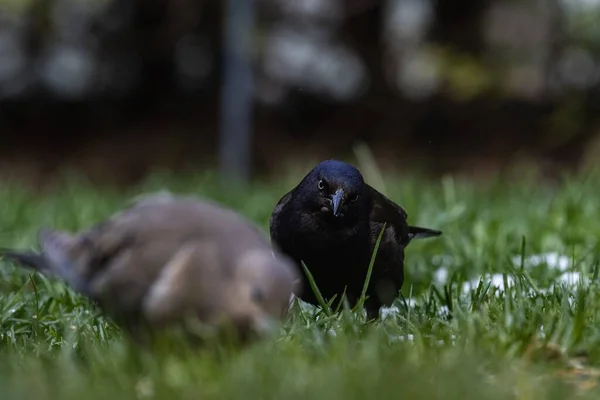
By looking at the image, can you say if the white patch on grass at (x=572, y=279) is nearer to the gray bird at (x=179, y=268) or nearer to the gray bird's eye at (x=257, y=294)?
the gray bird at (x=179, y=268)

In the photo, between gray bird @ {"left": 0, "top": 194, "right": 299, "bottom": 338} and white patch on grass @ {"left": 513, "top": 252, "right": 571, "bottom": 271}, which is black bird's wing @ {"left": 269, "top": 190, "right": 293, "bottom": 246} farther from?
white patch on grass @ {"left": 513, "top": 252, "right": 571, "bottom": 271}

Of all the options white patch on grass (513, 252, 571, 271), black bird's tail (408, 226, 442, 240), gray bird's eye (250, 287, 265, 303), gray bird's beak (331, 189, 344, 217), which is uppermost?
gray bird's beak (331, 189, 344, 217)

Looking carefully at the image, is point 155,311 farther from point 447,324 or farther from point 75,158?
point 75,158

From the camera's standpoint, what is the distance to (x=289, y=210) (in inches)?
140

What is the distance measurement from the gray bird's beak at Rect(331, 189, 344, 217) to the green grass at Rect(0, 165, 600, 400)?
0.33 m

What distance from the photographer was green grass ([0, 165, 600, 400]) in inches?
87.7

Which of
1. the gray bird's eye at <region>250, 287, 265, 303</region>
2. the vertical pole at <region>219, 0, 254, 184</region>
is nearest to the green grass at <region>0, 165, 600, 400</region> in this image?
the gray bird's eye at <region>250, 287, 265, 303</region>

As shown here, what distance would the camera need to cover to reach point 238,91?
859cm

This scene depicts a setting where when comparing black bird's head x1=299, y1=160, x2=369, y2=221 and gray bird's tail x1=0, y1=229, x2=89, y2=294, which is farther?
black bird's head x1=299, y1=160, x2=369, y2=221

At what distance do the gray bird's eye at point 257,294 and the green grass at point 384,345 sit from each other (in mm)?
125

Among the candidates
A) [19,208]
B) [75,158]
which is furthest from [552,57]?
[19,208]

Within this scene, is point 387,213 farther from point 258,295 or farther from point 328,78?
point 328,78

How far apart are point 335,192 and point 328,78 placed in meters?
6.81

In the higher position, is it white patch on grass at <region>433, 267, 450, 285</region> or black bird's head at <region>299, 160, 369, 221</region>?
black bird's head at <region>299, 160, 369, 221</region>
